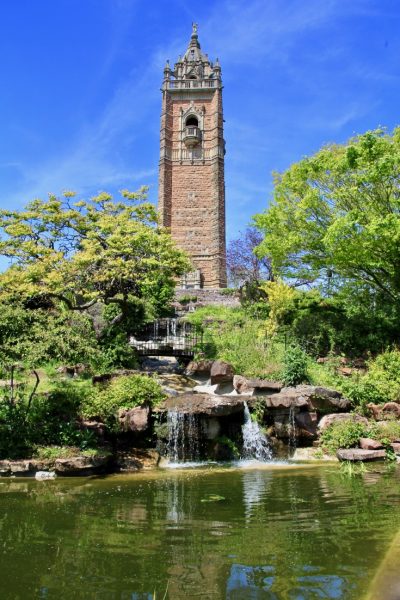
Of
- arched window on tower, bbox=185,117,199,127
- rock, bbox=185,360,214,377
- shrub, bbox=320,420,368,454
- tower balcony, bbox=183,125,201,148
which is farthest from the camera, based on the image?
arched window on tower, bbox=185,117,199,127

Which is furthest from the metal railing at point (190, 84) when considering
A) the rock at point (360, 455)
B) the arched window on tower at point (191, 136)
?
the rock at point (360, 455)

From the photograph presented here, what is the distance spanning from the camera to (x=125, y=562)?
15.1 feet

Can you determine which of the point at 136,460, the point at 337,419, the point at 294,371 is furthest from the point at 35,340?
the point at 337,419

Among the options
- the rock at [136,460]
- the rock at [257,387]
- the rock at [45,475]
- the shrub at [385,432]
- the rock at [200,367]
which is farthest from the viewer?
the rock at [200,367]

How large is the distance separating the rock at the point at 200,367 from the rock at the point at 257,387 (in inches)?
93.1

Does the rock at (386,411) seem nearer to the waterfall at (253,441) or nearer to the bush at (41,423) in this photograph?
the waterfall at (253,441)

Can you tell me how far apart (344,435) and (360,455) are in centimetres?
120

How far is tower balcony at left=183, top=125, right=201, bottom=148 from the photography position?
45.9 metres

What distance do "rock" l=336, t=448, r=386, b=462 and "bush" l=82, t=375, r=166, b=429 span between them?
4928mm

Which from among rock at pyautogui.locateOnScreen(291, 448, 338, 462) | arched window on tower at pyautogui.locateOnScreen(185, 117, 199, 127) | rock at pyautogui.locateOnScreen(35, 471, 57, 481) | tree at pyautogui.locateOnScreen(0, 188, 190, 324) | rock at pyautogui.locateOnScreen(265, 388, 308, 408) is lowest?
rock at pyautogui.locateOnScreen(291, 448, 338, 462)

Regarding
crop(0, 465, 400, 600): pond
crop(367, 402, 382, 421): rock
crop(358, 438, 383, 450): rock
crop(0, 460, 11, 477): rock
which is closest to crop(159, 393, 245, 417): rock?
crop(358, 438, 383, 450): rock

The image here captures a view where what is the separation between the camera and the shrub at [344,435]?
11.9 metres

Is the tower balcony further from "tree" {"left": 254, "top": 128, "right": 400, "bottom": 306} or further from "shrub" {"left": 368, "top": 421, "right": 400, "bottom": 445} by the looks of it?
"shrub" {"left": 368, "top": 421, "right": 400, "bottom": 445}

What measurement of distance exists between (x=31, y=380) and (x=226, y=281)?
29.6m
